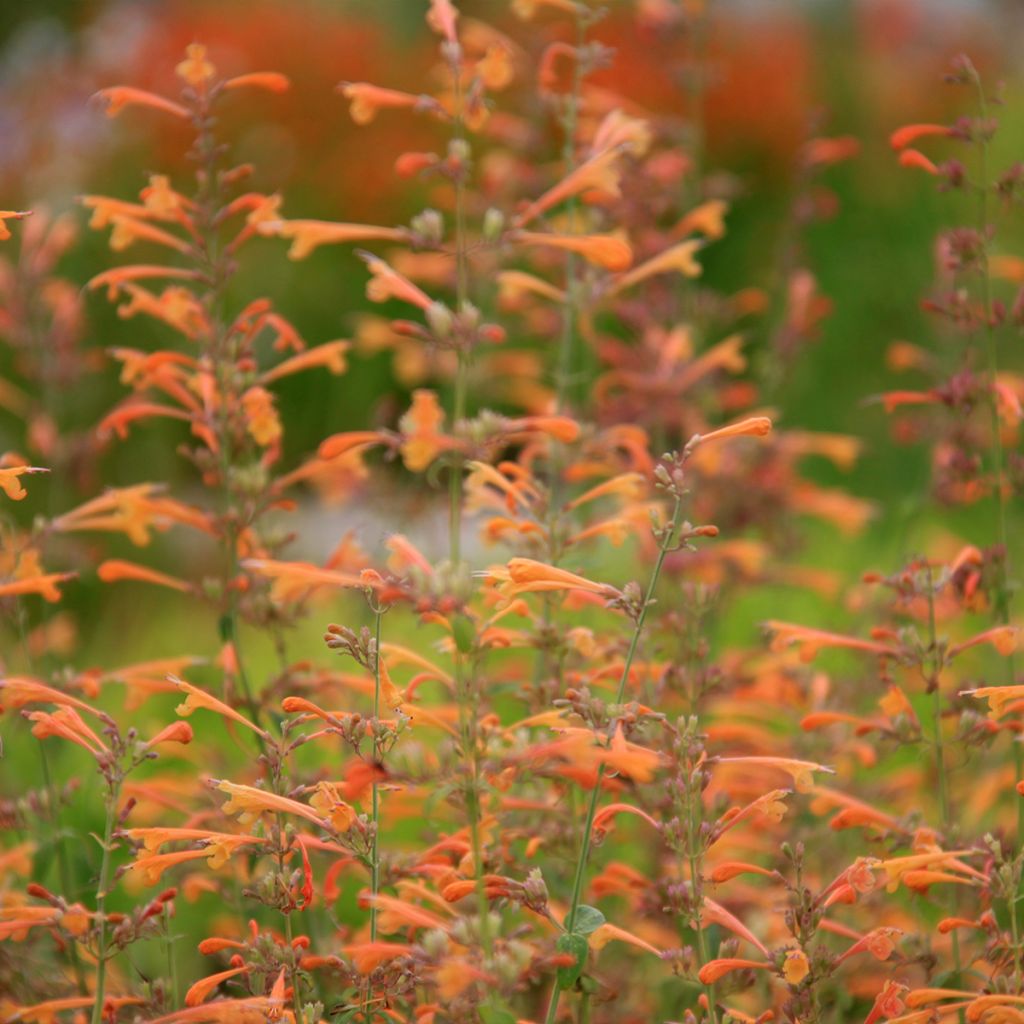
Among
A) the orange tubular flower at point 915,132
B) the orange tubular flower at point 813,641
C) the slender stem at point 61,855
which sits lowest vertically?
the slender stem at point 61,855

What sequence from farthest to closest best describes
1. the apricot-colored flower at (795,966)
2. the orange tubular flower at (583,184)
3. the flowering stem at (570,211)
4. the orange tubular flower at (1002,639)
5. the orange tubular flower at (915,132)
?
the flowering stem at (570,211)
the orange tubular flower at (583,184)
the orange tubular flower at (915,132)
the orange tubular flower at (1002,639)
the apricot-colored flower at (795,966)

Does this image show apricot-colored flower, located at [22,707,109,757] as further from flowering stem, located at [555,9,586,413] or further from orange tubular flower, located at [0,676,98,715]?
flowering stem, located at [555,9,586,413]

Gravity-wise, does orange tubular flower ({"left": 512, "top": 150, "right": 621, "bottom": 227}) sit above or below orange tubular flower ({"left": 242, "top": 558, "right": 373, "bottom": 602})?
above

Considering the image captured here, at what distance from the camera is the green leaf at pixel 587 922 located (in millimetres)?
1970

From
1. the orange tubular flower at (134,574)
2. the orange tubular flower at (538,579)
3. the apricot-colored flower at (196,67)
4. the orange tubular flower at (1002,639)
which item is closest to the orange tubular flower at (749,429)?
the orange tubular flower at (538,579)

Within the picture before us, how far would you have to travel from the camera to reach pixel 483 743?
6.23ft

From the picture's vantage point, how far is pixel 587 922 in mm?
1985

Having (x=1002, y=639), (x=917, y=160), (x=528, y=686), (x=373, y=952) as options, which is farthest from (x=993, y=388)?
(x=373, y=952)

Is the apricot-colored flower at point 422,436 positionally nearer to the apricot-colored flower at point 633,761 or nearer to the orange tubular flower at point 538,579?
the orange tubular flower at point 538,579

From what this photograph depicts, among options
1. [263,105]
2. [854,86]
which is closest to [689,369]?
[263,105]

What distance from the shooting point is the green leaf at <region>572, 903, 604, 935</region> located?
1970 mm

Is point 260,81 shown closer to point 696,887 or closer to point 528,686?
point 528,686

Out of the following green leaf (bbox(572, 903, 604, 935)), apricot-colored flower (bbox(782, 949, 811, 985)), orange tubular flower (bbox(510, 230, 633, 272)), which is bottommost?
apricot-colored flower (bbox(782, 949, 811, 985))

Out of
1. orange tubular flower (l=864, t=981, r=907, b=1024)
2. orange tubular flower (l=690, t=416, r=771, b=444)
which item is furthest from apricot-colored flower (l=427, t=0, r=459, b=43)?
orange tubular flower (l=864, t=981, r=907, b=1024)
